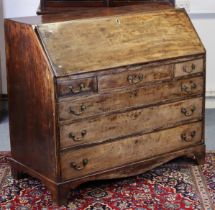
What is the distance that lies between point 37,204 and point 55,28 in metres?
0.96

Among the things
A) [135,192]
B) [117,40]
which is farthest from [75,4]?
[135,192]

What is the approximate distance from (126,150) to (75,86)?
1.77ft

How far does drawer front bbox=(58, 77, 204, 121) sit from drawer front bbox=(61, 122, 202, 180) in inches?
7.9

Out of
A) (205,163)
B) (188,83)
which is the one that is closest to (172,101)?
(188,83)

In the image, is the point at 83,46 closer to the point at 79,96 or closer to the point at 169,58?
the point at 79,96

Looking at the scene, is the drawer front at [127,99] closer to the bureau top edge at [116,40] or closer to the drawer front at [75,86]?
the drawer front at [75,86]

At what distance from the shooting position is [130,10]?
340 cm

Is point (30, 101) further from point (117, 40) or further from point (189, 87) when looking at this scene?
point (189, 87)

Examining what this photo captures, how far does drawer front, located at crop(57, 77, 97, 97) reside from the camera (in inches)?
114

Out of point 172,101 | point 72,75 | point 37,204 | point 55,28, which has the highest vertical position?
point 55,28

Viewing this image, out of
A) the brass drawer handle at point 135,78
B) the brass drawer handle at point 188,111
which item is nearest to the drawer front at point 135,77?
the brass drawer handle at point 135,78

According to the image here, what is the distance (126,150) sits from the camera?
127 inches

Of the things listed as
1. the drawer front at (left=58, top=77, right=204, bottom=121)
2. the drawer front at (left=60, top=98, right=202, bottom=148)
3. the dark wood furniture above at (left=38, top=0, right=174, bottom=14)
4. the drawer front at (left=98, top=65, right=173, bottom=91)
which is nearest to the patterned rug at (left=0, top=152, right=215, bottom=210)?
the drawer front at (left=60, top=98, right=202, bottom=148)

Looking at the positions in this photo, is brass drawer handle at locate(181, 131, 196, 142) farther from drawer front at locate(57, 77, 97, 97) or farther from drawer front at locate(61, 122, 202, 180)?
drawer front at locate(57, 77, 97, 97)
